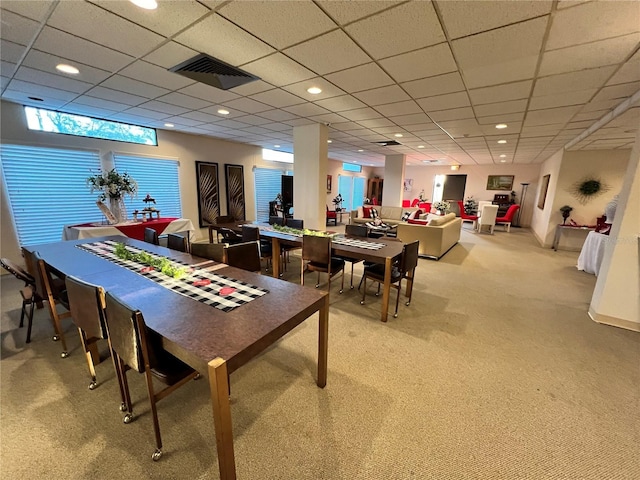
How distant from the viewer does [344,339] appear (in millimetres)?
2398

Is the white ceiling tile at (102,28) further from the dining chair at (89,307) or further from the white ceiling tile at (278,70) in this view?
the dining chair at (89,307)

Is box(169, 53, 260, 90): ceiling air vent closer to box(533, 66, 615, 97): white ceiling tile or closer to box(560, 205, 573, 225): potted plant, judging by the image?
box(533, 66, 615, 97): white ceiling tile

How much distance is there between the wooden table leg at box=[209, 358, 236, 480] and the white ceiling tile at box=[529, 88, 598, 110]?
404 centimetres

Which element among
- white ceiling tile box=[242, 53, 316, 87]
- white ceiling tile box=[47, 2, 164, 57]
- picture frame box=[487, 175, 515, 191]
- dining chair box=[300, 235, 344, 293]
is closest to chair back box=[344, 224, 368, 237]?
dining chair box=[300, 235, 344, 293]

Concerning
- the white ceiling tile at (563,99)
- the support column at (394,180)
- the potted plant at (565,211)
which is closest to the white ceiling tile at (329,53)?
the white ceiling tile at (563,99)

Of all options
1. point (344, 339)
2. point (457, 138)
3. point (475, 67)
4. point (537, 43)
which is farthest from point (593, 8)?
point (457, 138)

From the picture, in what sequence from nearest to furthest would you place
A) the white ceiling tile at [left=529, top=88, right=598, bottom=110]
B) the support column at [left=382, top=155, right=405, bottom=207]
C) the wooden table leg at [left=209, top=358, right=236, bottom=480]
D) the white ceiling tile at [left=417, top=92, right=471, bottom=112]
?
the wooden table leg at [left=209, top=358, right=236, bottom=480] → the white ceiling tile at [left=529, top=88, right=598, bottom=110] → the white ceiling tile at [left=417, top=92, right=471, bottom=112] → the support column at [left=382, top=155, right=405, bottom=207]

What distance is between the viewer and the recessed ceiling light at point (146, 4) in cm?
154

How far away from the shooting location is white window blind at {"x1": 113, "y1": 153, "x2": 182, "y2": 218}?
16.4 feet

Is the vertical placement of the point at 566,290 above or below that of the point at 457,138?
below

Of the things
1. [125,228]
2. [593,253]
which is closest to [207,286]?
[125,228]

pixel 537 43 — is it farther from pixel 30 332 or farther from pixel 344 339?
pixel 30 332

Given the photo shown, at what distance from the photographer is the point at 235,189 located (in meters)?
6.83

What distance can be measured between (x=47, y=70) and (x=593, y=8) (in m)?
4.43
